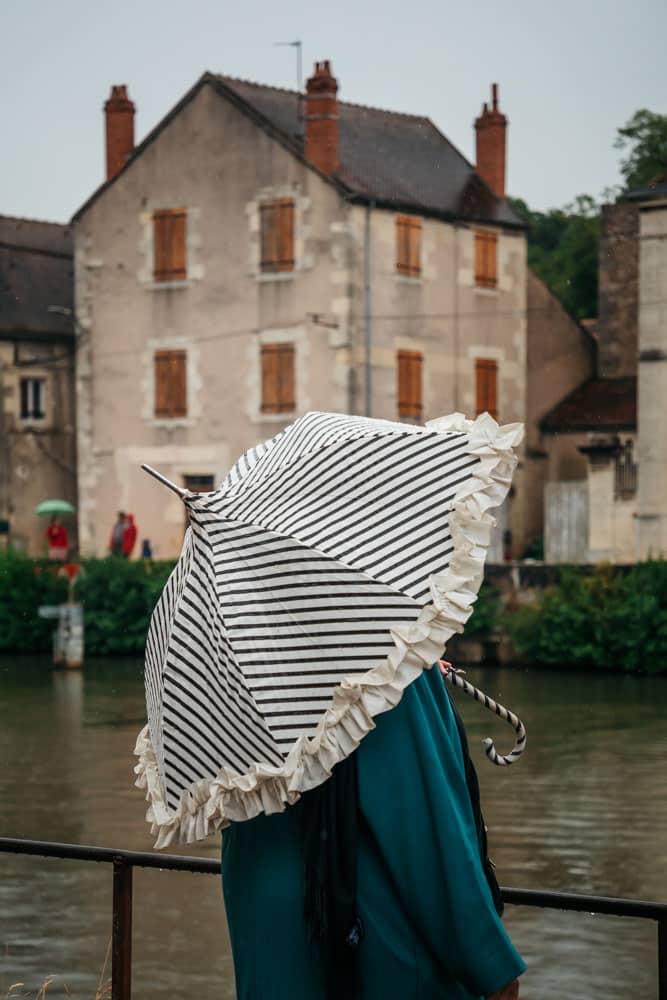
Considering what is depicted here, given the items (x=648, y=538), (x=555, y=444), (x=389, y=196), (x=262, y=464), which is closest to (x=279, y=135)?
(x=389, y=196)

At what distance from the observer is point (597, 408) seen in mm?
38750

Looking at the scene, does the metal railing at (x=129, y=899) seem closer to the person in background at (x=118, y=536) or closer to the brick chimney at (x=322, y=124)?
the person in background at (x=118, y=536)

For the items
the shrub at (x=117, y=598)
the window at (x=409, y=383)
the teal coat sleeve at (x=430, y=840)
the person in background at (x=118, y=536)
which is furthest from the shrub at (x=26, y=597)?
the teal coat sleeve at (x=430, y=840)

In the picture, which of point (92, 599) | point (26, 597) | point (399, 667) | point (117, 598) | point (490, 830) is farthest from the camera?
point (26, 597)

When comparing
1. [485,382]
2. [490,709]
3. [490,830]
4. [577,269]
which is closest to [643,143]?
[577,269]

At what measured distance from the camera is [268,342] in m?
36.4

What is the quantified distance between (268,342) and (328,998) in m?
33.8

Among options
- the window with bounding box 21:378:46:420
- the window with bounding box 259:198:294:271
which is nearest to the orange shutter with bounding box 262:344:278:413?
the window with bounding box 259:198:294:271

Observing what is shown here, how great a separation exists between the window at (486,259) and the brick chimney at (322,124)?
3.86 meters

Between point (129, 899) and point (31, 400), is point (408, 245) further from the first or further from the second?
point (129, 899)

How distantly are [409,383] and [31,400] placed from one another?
31.3 feet

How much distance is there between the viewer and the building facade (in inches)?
1405

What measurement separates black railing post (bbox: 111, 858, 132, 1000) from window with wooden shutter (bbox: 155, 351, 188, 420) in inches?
1321

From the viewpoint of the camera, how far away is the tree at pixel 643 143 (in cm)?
4925
